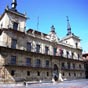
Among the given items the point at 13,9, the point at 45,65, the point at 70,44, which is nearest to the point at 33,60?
the point at 45,65

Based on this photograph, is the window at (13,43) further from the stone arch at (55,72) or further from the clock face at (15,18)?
the stone arch at (55,72)

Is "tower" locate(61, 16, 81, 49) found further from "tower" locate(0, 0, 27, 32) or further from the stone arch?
"tower" locate(0, 0, 27, 32)

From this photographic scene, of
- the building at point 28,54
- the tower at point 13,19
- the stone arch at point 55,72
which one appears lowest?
the stone arch at point 55,72

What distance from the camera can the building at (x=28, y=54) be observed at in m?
26.0

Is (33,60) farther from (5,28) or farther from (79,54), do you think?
(79,54)

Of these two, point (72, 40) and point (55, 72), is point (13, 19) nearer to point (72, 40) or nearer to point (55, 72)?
point (55, 72)

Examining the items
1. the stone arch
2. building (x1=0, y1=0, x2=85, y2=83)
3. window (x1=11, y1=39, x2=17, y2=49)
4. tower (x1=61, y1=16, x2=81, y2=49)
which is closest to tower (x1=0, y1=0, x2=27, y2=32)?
building (x1=0, y1=0, x2=85, y2=83)

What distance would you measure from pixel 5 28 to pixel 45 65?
43.6ft

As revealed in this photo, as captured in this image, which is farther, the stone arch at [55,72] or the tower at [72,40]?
the tower at [72,40]

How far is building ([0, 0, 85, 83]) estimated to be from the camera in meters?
26.0

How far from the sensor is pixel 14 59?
26.9 metres

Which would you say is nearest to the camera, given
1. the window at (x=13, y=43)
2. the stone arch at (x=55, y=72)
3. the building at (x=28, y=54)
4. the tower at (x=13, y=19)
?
the building at (x=28, y=54)

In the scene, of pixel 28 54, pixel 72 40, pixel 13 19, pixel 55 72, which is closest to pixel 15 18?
pixel 13 19

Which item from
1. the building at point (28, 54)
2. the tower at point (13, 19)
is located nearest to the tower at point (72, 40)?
the building at point (28, 54)
